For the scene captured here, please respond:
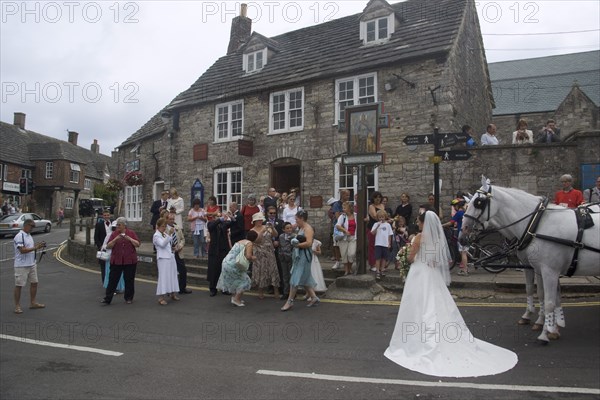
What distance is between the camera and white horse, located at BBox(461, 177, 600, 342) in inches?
227

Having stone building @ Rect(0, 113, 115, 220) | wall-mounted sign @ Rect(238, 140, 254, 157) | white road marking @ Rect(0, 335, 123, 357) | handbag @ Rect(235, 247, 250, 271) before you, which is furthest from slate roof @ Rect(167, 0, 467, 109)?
stone building @ Rect(0, 113, 115, 220)

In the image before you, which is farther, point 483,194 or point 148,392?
point 483,194

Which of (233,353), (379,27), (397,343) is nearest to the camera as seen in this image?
(397,343)

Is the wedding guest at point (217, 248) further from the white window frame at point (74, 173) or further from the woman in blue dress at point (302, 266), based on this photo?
the white window frame at point (74, 173)

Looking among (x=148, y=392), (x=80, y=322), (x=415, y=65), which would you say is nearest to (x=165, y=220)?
(x=80, y=322)

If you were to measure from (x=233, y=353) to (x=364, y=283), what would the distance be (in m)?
3.94

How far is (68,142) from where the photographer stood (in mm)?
58312

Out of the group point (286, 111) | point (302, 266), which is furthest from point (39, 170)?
point (302, 266)

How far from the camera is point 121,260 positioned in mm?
9773

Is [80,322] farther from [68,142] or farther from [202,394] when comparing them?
[68,142]

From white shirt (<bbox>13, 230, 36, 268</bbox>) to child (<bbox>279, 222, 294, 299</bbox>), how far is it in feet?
17.9

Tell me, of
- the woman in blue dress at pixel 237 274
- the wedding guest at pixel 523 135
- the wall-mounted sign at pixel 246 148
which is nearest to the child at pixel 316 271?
the woman in blue dress at pixel 237 274

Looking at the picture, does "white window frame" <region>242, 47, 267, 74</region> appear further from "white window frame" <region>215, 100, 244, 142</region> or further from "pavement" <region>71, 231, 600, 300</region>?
"pavement" <region>71, 231, 600, 300</region>

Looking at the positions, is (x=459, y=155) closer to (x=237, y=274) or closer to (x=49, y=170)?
(x=237, y=274)
